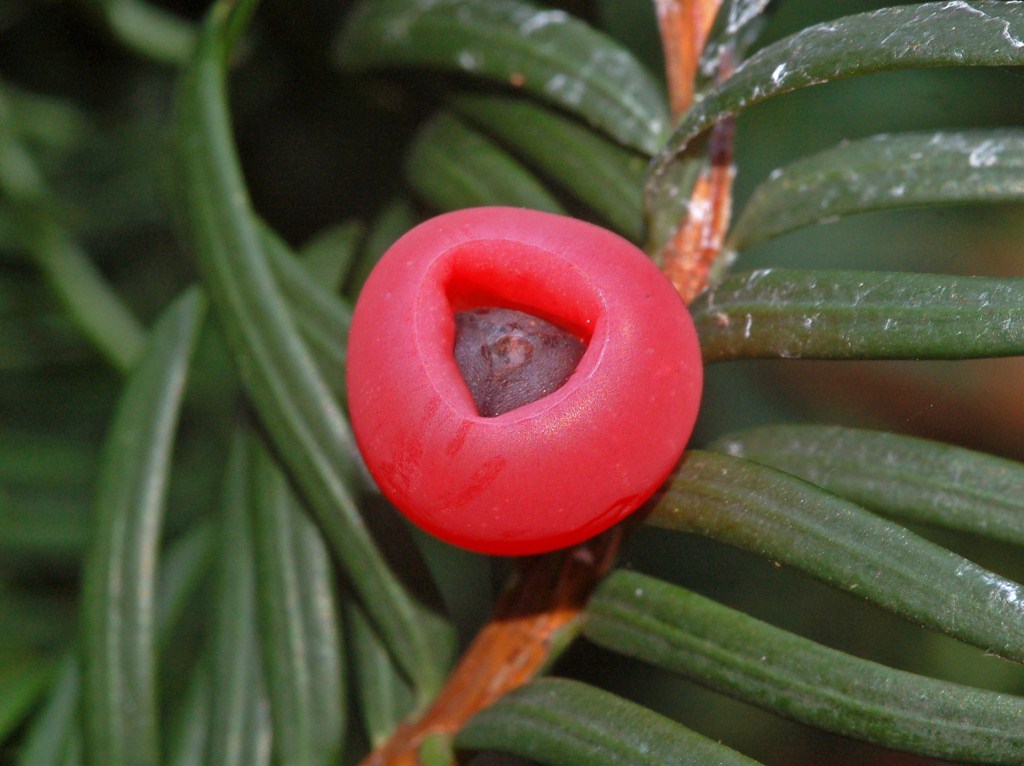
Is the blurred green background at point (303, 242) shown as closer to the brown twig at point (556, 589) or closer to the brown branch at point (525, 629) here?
the brown twig at point (556, 589)

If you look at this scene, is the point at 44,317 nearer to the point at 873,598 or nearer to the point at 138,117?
the point at 138,117

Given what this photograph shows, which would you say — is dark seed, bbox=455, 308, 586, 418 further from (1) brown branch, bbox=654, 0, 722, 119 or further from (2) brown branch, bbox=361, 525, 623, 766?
(1) brown branch, bbox=654, 0, 722, 119

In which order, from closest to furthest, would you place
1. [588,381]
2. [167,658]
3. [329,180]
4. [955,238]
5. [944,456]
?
[588,381] → [944,456] → [329,180] → [167,658] → [955,238]

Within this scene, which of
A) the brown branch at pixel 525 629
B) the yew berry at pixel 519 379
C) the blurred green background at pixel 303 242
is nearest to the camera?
the yew berry at pixel 519 379

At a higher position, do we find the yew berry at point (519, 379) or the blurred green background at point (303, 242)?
the yew berry at point (519, 379)

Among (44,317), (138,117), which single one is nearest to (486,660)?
(44,317)

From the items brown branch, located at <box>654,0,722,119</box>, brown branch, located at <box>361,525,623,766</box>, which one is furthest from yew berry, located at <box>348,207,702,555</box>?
brown branch, located at <box>654,0,722,119</box>

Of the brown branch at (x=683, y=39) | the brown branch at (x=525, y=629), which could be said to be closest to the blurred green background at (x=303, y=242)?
the brown branch at (x=683, y=39)
